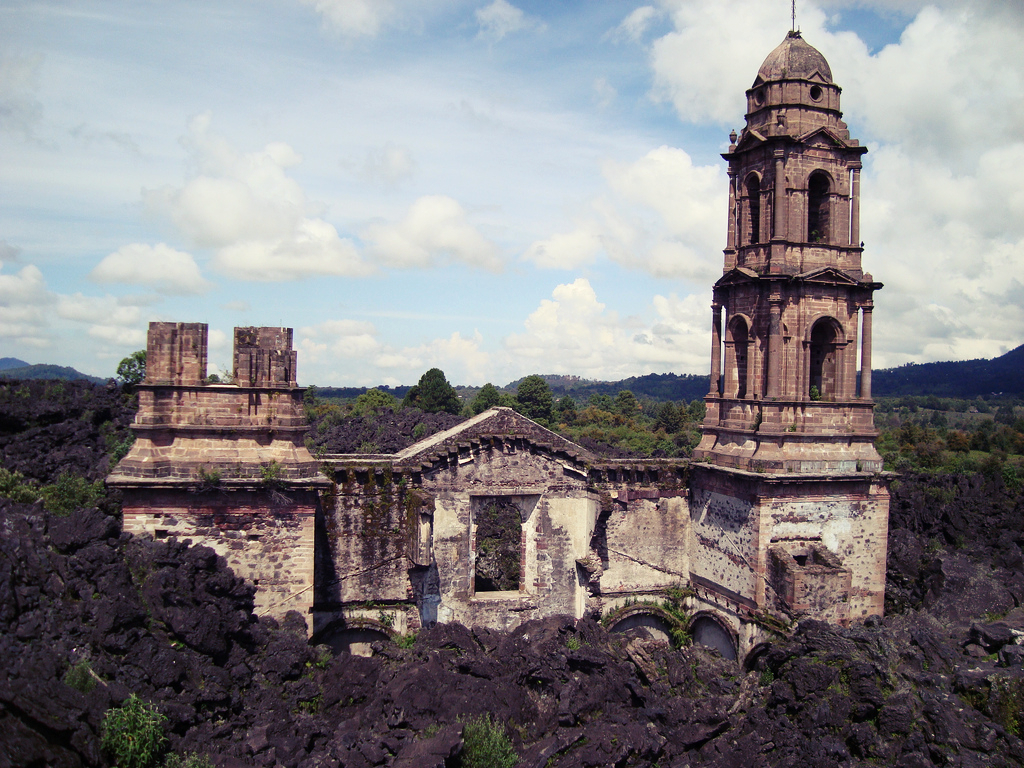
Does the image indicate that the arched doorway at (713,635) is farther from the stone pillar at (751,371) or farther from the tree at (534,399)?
the tree at (534,399)

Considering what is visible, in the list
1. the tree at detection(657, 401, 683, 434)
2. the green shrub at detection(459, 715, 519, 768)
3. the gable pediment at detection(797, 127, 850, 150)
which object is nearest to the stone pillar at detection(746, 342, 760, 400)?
the gable pediment at detection(797, 127, 850, 150)

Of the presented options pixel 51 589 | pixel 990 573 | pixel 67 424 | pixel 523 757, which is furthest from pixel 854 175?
pixel 67 424

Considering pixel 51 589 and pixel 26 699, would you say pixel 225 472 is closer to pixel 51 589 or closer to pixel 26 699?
pixel 51 589

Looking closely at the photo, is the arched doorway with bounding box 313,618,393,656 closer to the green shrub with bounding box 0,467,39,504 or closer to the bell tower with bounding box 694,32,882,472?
the green shrub with bounding box 0,467,39,504

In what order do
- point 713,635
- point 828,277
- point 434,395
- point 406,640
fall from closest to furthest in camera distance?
point 406,640, point 828,277, point 713,635, point 434,395

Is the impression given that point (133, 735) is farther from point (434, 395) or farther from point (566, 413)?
point (566, 413)

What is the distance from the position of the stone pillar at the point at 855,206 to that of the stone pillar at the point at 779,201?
221 cm

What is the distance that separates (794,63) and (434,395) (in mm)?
63147

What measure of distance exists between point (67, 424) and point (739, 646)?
2262 cm

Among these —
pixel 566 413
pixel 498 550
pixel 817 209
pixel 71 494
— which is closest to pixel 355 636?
pixel 71 494

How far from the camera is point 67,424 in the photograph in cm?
2558

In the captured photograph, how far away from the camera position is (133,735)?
12.1m

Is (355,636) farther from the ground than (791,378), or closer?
closer

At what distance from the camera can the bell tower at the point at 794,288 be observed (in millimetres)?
20953
